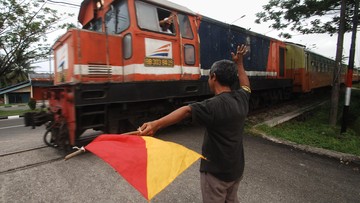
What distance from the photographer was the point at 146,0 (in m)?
5.42

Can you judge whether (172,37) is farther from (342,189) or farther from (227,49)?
(342,189)

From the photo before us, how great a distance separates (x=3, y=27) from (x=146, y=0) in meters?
13.3

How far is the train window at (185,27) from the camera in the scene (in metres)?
6.19

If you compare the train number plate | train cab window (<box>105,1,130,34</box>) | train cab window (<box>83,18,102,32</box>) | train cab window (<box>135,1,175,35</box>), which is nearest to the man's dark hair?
the train number plate

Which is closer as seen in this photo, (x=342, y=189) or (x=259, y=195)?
(x=259, y=195)

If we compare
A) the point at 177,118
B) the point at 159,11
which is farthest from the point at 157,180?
the point at 159,11

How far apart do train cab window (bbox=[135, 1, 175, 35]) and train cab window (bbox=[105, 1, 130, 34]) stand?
0.27 m

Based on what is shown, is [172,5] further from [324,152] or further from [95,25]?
[324,152]

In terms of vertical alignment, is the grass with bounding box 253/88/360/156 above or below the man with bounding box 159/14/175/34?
below

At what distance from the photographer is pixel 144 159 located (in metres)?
1.72

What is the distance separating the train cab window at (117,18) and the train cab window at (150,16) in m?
0.27

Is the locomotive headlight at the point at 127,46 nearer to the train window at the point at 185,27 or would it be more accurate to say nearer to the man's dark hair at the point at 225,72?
the train window at the point at 185,27

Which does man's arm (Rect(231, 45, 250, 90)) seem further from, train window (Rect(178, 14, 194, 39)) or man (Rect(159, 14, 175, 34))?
train window (Rect(178, 14, 194, 39))

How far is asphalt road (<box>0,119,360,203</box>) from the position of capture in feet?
10.6
